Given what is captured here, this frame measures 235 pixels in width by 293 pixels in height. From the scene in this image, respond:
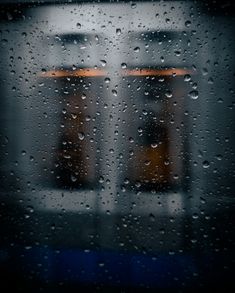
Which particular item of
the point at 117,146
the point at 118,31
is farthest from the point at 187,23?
the point at 117,146

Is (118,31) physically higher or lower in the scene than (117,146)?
higher

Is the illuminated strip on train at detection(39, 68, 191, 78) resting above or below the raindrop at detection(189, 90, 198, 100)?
above

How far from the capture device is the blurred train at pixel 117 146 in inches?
38.6

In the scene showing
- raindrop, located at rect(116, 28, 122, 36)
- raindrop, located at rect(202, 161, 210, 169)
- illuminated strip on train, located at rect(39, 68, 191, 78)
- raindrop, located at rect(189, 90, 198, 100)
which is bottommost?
raindrop, located at rect(202, 161, 210, 169)

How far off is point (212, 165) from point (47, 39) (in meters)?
0.80

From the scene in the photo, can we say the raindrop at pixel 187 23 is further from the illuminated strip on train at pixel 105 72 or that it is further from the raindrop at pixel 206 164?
the raindrop at pixel 206 164

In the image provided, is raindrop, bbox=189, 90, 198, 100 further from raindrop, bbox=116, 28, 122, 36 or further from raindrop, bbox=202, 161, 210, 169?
raindrop, bbox=116, 28, 122, 36

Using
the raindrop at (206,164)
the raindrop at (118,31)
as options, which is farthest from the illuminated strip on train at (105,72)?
the raindrop at (206,164)

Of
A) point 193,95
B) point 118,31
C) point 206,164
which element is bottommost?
point 206,164

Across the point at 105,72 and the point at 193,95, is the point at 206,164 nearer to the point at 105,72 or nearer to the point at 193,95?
the point at 193,95

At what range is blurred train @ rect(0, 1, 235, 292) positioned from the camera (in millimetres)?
980

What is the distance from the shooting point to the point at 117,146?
40.0 inches

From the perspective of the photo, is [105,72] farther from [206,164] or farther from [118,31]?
[206,164]

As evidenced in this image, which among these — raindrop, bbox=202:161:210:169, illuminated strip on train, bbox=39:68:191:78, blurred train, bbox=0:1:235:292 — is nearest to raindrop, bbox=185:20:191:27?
blurred train, bbox=0:1:235:292
